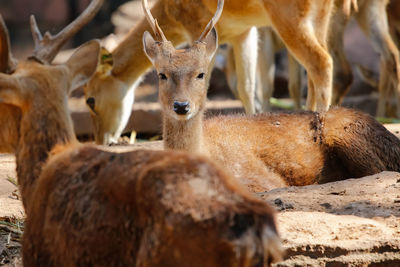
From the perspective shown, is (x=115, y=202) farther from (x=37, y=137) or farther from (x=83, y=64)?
(x=83, y=64)

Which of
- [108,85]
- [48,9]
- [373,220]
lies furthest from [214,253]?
[48,9]

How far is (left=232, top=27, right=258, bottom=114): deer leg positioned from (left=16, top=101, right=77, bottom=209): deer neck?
5.27m

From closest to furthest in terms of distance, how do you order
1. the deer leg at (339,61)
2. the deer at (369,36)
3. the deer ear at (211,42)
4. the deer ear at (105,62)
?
the deer ear at (211,42), the deer ear at (105,62), the deer leg at (339,61), the deer at (369,36)

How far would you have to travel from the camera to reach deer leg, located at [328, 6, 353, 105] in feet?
28.8

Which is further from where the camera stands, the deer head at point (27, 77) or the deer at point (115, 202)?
the deer head at point (27, 77)

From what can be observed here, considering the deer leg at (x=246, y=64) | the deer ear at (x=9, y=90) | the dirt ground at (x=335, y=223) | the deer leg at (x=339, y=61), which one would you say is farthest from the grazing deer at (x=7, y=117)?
the deer leg at (x=339, y=61)

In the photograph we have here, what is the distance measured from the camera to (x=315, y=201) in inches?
170

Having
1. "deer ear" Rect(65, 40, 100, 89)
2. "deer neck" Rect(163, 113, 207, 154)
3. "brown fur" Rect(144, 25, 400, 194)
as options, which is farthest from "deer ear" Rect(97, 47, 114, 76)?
"deer ear" Rect(65, 40, 100, 89)

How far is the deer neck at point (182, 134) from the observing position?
17.3ft

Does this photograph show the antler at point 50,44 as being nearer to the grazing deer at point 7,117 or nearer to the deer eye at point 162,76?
the grazing deer at point 7,117

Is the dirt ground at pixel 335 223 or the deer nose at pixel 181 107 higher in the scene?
the deer nose at pixel 181 107

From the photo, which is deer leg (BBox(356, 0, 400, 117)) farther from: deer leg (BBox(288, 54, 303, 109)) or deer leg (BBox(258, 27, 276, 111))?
deer leg (BBox(258, 27, 276, 111))

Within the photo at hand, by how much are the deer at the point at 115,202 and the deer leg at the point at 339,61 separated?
5755 mm

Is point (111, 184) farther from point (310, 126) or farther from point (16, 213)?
point (310, 126)
